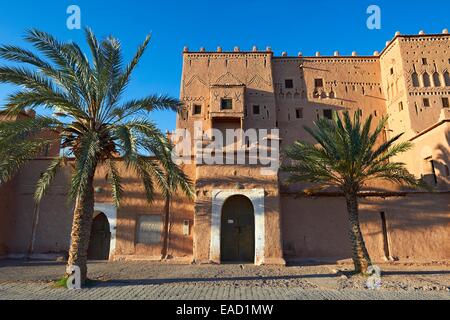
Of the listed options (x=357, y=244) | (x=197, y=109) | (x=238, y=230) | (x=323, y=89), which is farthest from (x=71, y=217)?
(x=323, y=89)

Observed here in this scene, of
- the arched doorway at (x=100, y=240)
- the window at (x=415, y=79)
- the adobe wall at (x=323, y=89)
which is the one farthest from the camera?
the adobe wall at (x=323, y=89)

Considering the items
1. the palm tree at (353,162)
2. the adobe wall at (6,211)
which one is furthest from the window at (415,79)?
the adobe wall at (6,211)

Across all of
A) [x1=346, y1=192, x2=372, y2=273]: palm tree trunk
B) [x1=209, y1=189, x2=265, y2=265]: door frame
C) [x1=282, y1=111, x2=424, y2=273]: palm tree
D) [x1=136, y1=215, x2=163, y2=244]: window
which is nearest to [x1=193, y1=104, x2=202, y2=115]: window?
[x1=209, y1=189, x2=265, y2=265]: door frame

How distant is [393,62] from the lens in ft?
76.9

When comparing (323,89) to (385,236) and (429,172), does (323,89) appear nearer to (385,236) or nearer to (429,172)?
(429,172)

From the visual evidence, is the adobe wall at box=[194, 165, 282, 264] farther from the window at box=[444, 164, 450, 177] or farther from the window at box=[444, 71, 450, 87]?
the window at box=[444, 71, 450, 87]

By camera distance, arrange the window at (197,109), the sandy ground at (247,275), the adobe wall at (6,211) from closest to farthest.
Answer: the sandy ground at (247,275) → the adobe wall at (6,211) → the window at (197,109)

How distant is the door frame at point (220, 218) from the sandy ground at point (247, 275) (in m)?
0.82

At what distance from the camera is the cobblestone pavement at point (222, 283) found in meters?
8.01

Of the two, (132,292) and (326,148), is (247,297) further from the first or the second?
(326,148)

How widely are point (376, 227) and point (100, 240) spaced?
1383cm

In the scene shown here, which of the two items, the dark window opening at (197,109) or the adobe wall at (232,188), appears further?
the dark window opening at (197,109)

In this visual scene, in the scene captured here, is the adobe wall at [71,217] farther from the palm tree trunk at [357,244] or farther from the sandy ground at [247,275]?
the palm tree trunk at [357,244]

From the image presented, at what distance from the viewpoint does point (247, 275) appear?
11359 mm
